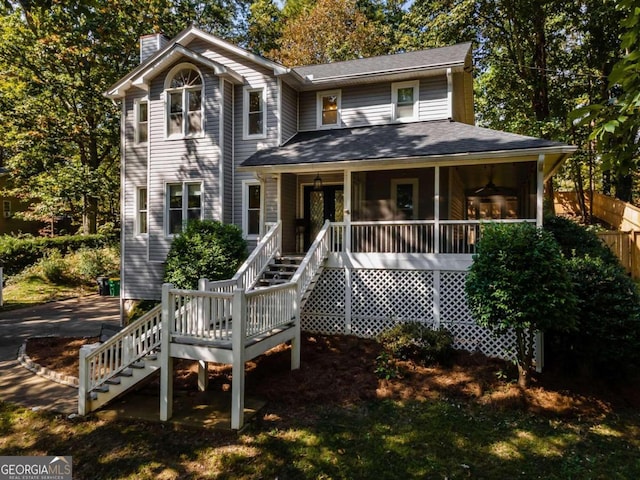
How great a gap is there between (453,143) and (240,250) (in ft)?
19.4

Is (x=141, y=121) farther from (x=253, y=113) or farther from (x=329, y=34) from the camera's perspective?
(x=329, y=34)

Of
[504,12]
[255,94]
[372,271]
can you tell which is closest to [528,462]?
[372,271]

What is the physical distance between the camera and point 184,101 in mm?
12523

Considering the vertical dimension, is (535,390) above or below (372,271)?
below

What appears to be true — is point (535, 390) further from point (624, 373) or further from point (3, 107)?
point (3, 107)

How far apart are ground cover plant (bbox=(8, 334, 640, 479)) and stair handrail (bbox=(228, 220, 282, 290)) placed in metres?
2.12

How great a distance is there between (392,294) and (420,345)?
5.66 feet

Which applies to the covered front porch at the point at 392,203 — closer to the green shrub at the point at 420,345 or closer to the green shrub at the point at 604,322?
the green shrub at the point at 420,345

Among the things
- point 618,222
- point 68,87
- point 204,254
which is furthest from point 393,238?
point 68,87

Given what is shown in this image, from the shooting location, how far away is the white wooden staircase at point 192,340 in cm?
625

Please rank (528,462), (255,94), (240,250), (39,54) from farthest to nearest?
(39,54), (255,94), (240,250), (528,462)

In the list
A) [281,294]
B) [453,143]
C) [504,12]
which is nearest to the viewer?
[281,294]

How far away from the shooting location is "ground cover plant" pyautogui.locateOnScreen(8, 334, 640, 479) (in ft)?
17.0

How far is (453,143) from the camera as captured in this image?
9.65 m
